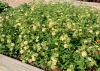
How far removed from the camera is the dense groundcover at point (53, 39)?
15.1 feet

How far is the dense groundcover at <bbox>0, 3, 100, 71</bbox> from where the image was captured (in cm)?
461

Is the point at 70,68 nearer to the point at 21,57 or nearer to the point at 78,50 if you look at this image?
the point at 78,50

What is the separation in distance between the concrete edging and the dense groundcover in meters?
0.13

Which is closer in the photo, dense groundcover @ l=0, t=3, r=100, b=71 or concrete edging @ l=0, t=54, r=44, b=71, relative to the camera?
dense groundcover @ l=0, t=3, r=100, b=71

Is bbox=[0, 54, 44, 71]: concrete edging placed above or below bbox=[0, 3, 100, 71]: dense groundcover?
below

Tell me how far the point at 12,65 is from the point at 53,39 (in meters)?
0.78

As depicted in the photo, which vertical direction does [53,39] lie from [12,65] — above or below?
above

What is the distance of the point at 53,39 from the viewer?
16.4 feet

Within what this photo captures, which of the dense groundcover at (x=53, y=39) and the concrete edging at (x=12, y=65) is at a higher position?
the dense groundcover at (x=53, y=39)

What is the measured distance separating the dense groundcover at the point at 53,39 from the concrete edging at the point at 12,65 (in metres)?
0.13

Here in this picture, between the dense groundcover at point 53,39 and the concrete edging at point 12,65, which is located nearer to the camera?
the dense groundcover at point 53,39

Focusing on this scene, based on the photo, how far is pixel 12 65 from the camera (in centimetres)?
500

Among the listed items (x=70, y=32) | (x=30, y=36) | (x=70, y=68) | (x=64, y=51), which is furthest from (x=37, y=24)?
(x=70, y=68)

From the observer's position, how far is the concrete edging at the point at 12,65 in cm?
483
